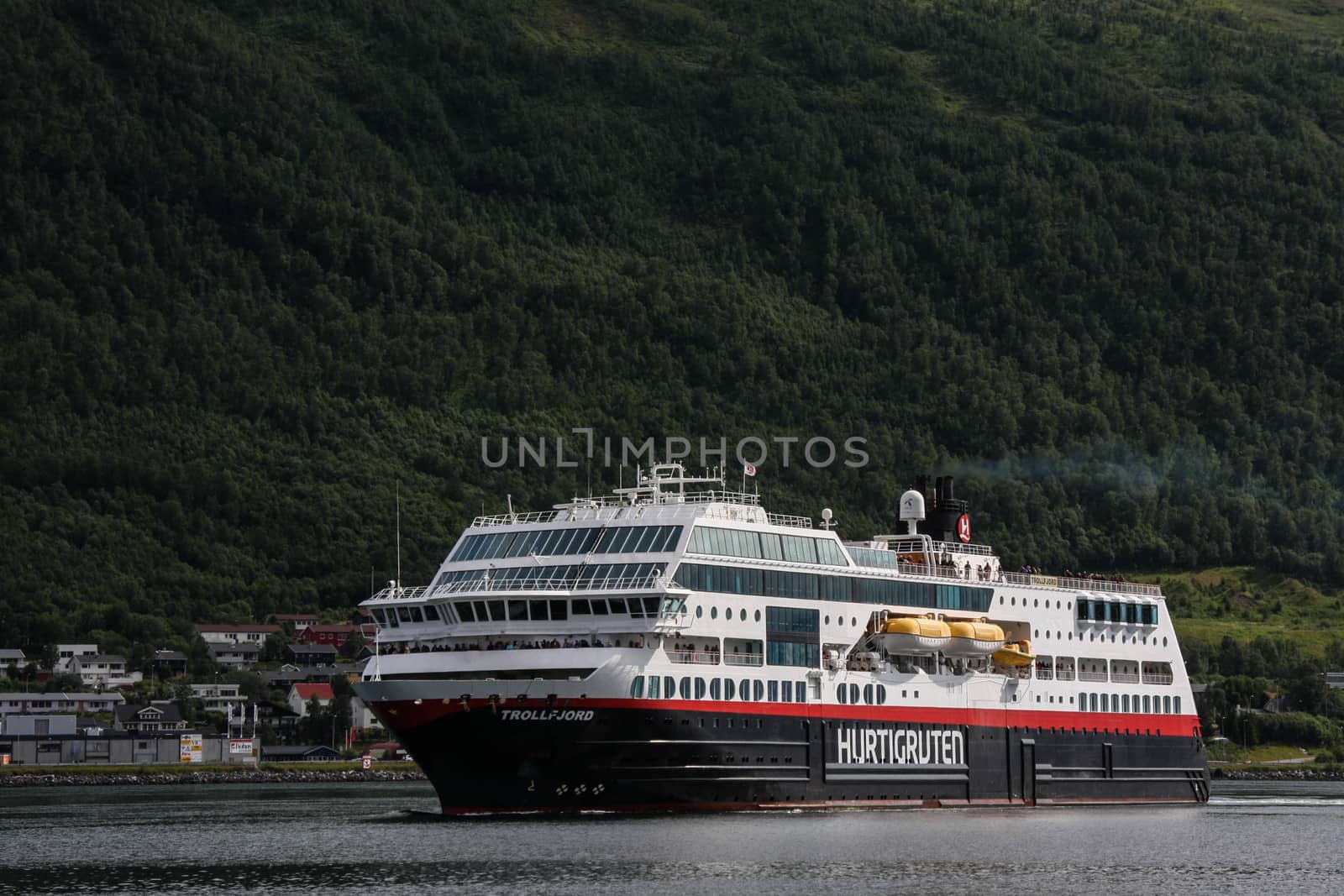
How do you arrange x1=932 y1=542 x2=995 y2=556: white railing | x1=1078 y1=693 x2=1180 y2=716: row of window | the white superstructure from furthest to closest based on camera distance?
1. x1=1078 y1=693 x2=1180 y2=716: row of window
2. x1=932 y1=542 x2=995 y2=556: white railing
3. the white superstructure

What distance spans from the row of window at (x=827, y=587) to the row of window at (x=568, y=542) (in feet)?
6.45

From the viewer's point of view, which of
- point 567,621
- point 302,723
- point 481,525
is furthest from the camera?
point 302,723

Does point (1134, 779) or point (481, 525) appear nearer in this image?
point (481, 525)

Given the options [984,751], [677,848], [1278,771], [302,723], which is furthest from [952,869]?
[302,723]

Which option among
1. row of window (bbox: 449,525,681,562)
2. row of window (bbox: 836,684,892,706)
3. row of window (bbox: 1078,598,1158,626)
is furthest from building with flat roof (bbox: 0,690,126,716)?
row of window (bbox: 836,684,892,706)

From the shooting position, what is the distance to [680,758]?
8475 cm

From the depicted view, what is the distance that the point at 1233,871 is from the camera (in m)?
76.5

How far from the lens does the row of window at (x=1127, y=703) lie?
104 metres

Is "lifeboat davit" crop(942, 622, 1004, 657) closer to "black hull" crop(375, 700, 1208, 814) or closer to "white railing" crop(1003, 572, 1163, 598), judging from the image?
"black hull" crop(375, 700, 1208, 814)

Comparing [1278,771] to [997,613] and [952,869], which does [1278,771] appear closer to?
[997,613]

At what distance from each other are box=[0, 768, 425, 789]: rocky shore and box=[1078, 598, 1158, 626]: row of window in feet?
241

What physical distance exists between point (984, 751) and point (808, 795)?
1195cm

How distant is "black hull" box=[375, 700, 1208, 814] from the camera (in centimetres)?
8375

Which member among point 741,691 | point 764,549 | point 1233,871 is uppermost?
point 764,549
